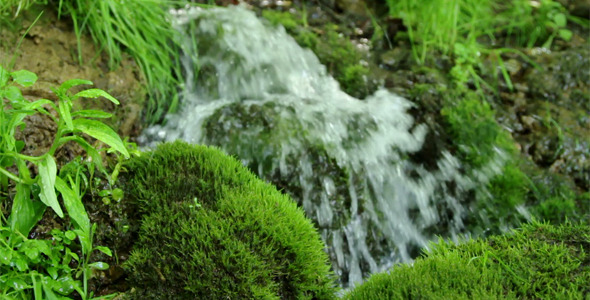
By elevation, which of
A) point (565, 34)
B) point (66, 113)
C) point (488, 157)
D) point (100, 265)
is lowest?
point (488, 157)

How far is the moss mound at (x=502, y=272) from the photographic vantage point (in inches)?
72.4

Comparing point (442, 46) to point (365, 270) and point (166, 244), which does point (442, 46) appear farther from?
point (166, 244)

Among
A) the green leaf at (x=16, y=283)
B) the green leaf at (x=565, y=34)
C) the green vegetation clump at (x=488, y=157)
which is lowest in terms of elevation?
the green vegetation clump at (x=488, y=157)

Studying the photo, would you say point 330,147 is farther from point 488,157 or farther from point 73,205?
point 73,205

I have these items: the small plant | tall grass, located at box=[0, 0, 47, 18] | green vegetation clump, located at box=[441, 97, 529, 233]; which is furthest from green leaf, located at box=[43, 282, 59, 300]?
green vegetation clump, located at box=[441, 97, 529, 233]

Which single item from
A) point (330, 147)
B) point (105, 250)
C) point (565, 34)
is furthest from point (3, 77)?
point (565, 34)

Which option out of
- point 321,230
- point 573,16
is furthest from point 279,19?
point 573,16

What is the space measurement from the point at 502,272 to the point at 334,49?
3.10m

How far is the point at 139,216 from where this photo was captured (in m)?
2.41

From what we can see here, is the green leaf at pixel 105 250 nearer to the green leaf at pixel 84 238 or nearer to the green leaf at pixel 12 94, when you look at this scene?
the green leaf at pixel 84 238

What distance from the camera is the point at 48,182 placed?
6.48 feet

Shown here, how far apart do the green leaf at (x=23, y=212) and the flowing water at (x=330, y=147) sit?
147 centimetres

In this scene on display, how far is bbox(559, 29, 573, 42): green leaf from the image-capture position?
16.9 ft

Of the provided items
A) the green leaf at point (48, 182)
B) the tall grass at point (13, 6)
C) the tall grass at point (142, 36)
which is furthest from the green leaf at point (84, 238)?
the tall grass at point (13, 6)
